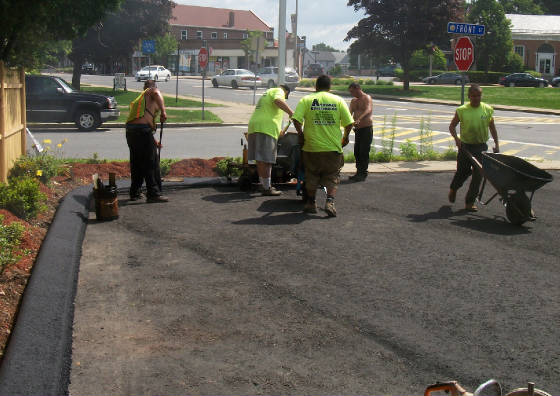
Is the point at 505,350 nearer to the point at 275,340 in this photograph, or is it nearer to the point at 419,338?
the point at 419,338

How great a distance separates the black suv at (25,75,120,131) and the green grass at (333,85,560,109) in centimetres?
2660

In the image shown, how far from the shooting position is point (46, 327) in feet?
16.3

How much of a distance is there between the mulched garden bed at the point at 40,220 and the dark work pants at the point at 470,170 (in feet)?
14.6

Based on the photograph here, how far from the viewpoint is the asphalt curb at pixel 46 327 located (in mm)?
4152

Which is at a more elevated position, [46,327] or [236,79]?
[236,79]

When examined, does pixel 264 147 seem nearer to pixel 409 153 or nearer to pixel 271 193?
pixel 271 193

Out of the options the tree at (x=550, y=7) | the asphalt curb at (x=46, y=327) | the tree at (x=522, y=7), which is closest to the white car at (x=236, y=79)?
the asphalt curb at (x=46, y=327)

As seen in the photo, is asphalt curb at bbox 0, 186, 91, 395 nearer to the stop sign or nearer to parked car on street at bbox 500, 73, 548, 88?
the stop sign

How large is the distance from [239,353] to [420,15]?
51.0 metres

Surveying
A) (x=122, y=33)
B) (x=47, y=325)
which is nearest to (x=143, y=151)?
(x=47, y=325)

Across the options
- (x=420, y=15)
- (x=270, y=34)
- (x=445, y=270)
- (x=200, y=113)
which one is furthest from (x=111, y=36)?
(x=270, y=34)

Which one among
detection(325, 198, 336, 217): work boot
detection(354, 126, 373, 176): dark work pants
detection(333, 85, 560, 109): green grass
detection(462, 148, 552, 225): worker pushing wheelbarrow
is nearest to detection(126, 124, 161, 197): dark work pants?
detection(325, 198, 336, 217): work boot

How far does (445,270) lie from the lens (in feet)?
22.8

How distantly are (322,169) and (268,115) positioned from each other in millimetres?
1450
